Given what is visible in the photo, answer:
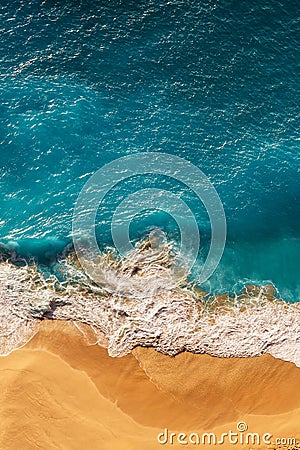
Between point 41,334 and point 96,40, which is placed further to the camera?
point 96,40

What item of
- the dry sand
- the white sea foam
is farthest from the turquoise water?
the dry sand

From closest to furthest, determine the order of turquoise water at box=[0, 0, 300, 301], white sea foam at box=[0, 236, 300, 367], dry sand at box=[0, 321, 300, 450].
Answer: dry sand at box=[0, 321, 300, 450] → white sea foam at box=[0, 236, 300, 367] → turquoise water at box=[0, 0, 300, 301]

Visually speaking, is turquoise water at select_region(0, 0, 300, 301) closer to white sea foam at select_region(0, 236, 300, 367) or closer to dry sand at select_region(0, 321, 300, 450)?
white sea foam at select_region(0, 236, 300, 367)

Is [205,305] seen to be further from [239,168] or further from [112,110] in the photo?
[112,110]

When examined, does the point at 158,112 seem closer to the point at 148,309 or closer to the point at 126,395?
the point at 148,309

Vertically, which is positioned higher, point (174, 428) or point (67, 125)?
point (67, 125)

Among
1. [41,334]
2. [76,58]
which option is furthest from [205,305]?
[76,58]

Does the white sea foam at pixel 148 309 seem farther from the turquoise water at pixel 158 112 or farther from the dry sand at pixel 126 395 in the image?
the turquoise water at pixel 158 112
